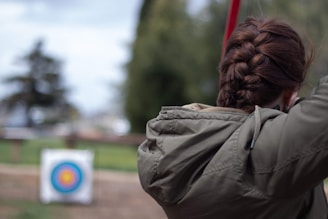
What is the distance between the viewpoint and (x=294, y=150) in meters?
1.06

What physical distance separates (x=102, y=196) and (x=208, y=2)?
360 inches

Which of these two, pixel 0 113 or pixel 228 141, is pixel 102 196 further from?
pixel 0 113

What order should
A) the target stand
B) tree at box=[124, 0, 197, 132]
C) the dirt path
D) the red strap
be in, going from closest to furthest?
the red strap, the dirt path, the target stand, tree at box=[124, 0, 197, 132]

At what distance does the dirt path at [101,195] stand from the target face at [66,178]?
24 cm

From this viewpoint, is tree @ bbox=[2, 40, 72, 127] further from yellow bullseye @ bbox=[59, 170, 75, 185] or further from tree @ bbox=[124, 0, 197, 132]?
yellow bullseye @ bbox=[59, 170, 75, 185]

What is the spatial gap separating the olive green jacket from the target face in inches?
307

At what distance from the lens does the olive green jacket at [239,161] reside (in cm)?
106

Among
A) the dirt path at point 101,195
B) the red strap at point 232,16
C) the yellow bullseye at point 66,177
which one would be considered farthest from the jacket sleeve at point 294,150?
the yellow bullseye at point 66,177

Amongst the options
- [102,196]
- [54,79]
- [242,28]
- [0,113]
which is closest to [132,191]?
[102,196]

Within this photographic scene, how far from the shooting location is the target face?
29.3ft

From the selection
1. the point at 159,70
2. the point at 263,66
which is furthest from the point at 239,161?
the point at 159,70

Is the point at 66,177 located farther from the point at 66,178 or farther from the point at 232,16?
the point at 232,16

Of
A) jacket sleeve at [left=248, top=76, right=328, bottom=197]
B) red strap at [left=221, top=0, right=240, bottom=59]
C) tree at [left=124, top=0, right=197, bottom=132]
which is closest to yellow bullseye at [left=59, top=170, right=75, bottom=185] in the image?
red strap at [left=221, top=0, right=240, bottom=59]

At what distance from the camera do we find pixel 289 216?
1.17m
